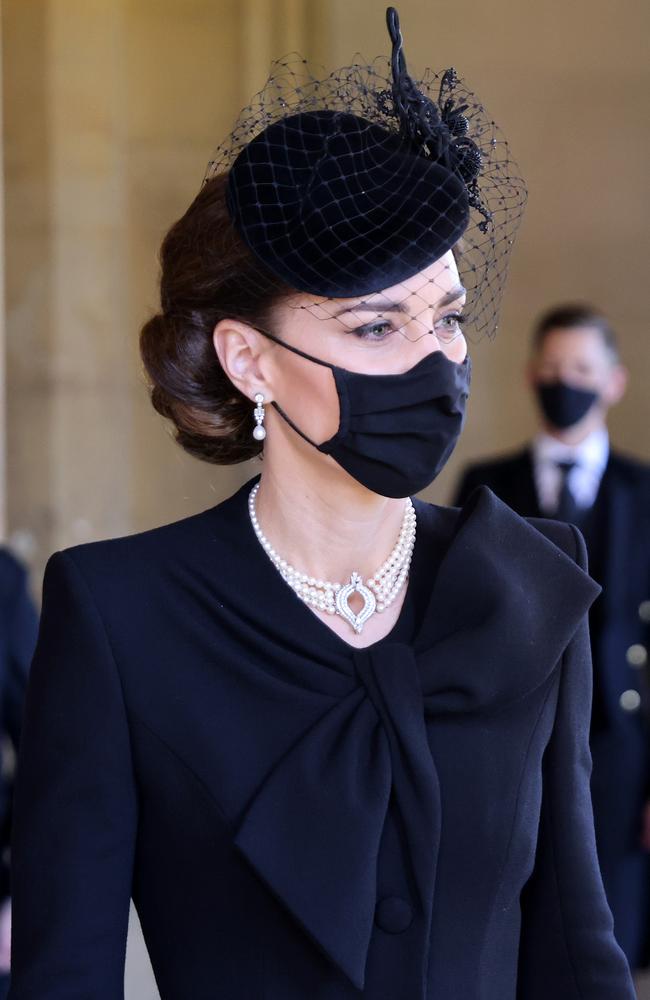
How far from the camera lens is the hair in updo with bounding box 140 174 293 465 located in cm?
211

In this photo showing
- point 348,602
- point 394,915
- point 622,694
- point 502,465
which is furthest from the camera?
point 502,465

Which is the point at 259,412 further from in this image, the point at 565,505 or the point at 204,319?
the point at 565,505

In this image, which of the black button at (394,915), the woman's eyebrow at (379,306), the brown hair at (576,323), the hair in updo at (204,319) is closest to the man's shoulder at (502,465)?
the brown hair at (576,323)

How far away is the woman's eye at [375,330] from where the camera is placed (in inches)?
79.1

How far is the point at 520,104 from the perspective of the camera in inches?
234

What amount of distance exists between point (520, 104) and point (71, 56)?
5.39 ft

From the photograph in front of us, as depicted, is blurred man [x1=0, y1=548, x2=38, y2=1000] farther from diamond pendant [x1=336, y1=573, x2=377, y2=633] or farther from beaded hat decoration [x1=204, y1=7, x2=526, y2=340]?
beaded hat decoration [x1=204, y1=7, x2=526, y2=340]

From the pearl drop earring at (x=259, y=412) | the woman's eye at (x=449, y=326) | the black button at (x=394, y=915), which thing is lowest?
the black button at (x=394, y=915)

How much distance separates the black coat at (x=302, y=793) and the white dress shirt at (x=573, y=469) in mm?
2361

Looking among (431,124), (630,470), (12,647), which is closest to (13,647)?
(12,647)

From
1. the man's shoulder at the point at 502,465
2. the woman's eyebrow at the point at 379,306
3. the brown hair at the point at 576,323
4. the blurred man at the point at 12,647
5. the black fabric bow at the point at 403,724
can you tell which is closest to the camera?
the black fabric bow at the point at 403,724

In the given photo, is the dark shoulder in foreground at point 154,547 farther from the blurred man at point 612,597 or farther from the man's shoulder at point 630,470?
the man's shoulder at point 630,470

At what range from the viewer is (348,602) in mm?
2117

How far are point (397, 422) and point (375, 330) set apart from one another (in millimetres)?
119
